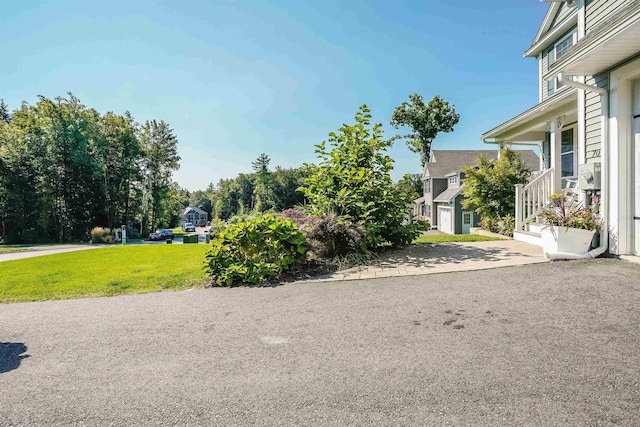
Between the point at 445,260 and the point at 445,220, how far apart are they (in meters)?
23.4

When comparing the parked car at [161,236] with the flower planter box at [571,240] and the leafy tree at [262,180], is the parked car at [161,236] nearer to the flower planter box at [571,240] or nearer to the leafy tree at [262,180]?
the leafy tree at [262,180]

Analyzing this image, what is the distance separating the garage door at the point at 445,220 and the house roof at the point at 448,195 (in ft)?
2.20

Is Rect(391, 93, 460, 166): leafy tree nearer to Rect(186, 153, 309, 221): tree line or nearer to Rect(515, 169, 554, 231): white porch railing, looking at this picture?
Rect(186, 153, 309, 221): tree line

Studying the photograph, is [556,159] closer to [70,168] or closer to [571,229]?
[571,229]

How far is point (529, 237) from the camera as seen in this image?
24.8 ft

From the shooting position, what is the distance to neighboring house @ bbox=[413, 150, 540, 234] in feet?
84.9

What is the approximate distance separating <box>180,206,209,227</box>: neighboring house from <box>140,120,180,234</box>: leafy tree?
42648mm

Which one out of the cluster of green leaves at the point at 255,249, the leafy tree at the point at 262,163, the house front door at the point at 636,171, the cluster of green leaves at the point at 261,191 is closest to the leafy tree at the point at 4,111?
the cluster of green leaves at the point at 261,191

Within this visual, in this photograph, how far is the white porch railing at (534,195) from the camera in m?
7.91

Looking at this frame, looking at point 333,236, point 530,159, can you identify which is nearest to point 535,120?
point 333,236


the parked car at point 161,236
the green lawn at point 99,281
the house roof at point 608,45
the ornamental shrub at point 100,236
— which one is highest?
the house roof at point 608,45

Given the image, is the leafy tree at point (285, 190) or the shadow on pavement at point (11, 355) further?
the leafy tree at point (285, 190)

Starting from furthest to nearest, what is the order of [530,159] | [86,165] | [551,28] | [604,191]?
[86,165] < [530,159] < [551,28] < [604,191]

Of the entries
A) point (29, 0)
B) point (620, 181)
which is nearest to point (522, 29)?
point (620, 181)
